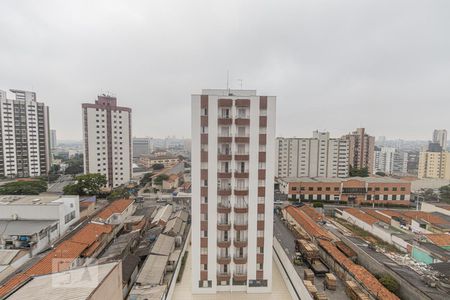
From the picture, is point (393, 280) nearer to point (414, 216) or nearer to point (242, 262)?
point (242, 262)

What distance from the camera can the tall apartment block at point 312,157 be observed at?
62.5m

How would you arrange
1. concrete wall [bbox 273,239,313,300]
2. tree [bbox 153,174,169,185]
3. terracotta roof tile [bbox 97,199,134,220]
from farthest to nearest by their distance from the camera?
tree [bbox 153,174,169,185] → terracotta roof tile [bbox 97,199,134,220] → concrete wall [bbox 273,239,313,300]

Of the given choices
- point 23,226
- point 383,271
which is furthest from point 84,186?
point 383,271

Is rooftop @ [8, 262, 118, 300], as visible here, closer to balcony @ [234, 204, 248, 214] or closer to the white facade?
balcony @ [234, 204, 248, 214]

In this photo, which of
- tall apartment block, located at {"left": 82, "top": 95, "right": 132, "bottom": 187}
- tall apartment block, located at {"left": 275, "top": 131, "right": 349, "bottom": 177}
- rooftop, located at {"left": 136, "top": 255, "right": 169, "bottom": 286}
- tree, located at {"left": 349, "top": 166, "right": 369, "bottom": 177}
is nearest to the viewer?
rooftop, located at {"left": 136, "top": 255, "right": 169, "bottom": 286}

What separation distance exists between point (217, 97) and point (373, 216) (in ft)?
89.9

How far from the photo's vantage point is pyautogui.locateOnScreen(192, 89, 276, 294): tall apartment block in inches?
651

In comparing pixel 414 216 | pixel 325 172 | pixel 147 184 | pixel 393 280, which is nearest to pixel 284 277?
pixel 393 280

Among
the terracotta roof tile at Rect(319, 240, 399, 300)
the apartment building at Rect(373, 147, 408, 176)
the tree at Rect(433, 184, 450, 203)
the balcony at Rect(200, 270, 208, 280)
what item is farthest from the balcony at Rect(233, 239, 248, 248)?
the apartment building at Rect(373, 147, 408, 176)

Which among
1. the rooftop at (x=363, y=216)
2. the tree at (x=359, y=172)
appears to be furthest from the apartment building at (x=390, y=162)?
the rooftop at (x=363, y=216)

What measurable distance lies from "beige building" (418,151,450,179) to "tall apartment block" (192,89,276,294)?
264 ft

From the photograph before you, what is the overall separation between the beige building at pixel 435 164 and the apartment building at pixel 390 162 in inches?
724

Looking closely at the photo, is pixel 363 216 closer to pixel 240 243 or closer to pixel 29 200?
pixel 240 243

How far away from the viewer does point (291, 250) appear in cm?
2120
